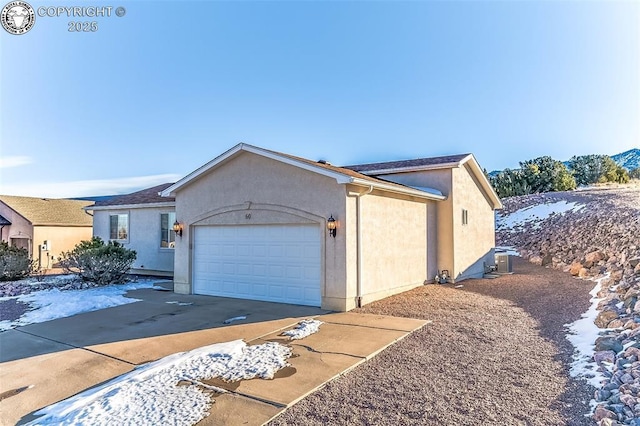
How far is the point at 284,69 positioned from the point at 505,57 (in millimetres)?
8178

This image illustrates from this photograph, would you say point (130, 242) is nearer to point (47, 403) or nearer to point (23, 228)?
point (23, 228)

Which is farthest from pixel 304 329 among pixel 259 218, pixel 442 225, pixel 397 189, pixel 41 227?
pixel 41 227

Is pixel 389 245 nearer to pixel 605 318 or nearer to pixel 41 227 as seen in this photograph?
pixel 605 318

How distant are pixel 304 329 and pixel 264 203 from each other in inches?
157

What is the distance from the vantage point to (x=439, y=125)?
20.0 metres

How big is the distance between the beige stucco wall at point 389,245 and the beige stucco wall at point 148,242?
9254mm

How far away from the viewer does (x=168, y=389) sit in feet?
14.3

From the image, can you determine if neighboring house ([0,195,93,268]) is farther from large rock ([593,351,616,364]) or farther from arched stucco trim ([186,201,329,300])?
large rock ([593,351,616,364])

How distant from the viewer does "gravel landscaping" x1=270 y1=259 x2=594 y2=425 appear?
3.75m

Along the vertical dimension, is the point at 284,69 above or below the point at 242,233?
above

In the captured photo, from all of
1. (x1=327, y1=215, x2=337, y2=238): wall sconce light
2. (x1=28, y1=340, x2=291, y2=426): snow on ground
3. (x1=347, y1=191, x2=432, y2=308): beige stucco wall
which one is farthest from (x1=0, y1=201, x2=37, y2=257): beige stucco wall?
(x1=28, y1=340, x2=291, y2=426): snow on ground

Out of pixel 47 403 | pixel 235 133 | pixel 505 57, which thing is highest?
pixel 505 57

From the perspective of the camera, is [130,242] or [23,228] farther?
[23,228]

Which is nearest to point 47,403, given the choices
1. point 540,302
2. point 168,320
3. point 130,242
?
point 168,320
